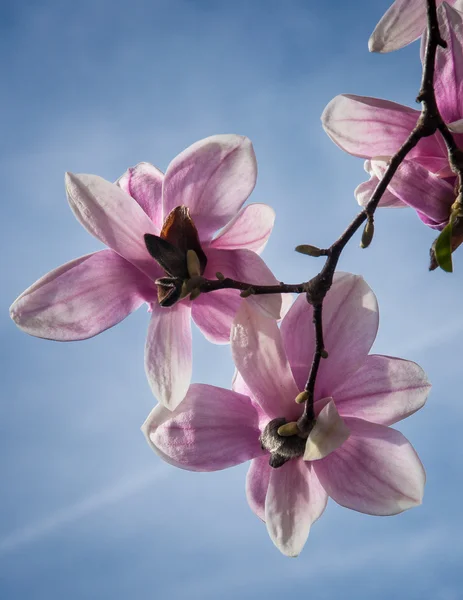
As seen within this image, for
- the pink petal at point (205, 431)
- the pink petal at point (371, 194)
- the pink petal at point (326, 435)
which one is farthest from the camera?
the pink petal at point (371, 194)

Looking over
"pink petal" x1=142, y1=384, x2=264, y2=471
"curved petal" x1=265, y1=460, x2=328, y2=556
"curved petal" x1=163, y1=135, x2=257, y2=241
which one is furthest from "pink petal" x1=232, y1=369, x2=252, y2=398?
"curved petal" x1=163, y1=135, x2=257, y2=241

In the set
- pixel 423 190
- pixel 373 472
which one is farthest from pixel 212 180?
pixel 373 472

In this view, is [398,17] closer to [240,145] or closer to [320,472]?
[240,145]

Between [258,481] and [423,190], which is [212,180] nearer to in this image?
[423,190]

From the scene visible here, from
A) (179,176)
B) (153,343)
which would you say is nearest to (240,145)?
(179,176)

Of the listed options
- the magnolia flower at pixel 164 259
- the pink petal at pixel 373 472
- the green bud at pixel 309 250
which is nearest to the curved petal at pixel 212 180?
the magnolia flower at pixel 164 259

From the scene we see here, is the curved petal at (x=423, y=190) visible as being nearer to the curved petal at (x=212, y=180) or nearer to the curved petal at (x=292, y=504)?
the curved petal at (x=212, y=180)
